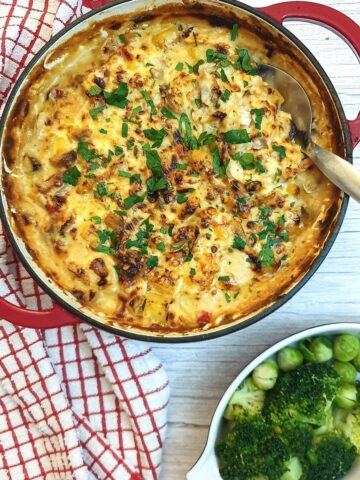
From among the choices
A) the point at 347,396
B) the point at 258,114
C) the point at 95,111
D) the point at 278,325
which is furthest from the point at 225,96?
the point at 347,396

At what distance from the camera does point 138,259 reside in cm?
279

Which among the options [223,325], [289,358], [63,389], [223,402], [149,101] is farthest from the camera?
[63,389]

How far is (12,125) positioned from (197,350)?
1.33 meters

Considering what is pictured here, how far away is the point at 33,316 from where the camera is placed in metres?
2.70

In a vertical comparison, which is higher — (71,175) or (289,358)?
(71,175)

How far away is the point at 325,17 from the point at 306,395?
162 centimetres

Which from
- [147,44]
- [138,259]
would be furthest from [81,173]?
[147,44]

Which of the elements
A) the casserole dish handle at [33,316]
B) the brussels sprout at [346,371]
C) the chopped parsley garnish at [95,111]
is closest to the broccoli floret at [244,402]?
the brussels sprout at [346,371]

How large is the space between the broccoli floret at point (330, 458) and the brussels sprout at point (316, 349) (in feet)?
1.16

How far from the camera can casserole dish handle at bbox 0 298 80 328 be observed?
2693mm

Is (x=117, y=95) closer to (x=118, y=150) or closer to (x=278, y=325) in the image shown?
(x=118, y=150)

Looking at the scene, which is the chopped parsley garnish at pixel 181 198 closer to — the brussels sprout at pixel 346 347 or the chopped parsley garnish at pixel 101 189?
the chopped parsley garnish at pixel 101 189

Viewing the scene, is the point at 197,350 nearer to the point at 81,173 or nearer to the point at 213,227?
the point at 213,227

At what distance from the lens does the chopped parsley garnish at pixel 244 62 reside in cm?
283
